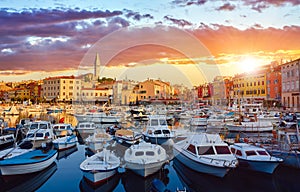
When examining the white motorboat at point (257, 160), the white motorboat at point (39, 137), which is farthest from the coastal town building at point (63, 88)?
the white motorboat at point (257, 160)

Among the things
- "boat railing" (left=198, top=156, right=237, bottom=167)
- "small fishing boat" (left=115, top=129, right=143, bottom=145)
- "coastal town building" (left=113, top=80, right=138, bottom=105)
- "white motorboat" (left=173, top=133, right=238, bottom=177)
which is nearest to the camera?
"boat railing" (left=198, top=156, right=237, bottom=167)

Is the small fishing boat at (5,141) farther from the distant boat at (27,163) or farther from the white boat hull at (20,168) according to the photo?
the white boat hull at (20,168)

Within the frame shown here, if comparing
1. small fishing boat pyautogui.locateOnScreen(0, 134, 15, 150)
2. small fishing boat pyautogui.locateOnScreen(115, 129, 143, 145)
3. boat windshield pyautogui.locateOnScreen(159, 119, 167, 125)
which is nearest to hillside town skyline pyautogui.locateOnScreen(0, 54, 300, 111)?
boat windshield pyautogui.locateOnScreen(159, 119, 167, 125)

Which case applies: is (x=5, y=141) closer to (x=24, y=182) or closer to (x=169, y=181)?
(x=24, y=182)

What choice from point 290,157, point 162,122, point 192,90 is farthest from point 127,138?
point 192,90

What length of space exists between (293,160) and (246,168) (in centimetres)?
216

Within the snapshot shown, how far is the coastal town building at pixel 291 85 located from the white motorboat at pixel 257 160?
108 ft

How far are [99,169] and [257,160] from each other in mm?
6447

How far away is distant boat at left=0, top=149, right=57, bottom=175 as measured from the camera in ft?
37.1

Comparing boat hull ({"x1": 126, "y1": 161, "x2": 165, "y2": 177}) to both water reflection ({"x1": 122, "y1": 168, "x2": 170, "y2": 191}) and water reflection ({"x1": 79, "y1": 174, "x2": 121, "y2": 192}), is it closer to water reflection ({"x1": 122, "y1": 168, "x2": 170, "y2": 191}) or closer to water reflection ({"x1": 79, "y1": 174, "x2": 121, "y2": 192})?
water reflection ({"x1": 122, "y1": 168, "x2": 170, "y2": 191})

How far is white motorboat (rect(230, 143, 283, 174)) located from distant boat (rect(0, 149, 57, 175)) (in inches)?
343

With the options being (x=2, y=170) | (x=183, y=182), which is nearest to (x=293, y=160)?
(x=183, y=182)

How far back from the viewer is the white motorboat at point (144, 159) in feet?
37.6

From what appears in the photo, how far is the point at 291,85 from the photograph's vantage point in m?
45.1
